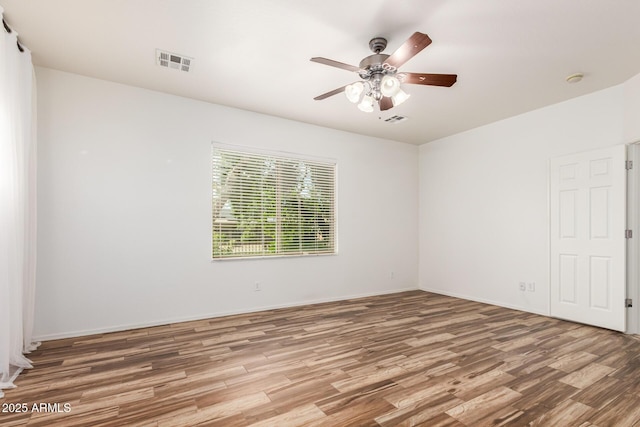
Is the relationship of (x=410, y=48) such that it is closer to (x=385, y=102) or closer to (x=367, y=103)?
(x=367, y=103)

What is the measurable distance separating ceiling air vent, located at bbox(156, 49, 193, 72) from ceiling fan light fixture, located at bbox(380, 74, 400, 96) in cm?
202

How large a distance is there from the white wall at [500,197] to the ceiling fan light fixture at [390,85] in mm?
3185

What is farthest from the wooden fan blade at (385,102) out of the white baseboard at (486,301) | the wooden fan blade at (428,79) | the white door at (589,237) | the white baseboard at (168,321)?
the white baseboard at (486,301)

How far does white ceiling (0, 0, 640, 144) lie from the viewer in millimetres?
2541

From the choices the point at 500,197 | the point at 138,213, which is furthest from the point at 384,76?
the point at 500,197

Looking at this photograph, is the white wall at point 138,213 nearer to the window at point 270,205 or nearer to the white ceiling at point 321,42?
the window at point 270,205

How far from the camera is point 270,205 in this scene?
196 inches

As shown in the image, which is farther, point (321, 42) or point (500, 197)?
Answer: point (500, 197)

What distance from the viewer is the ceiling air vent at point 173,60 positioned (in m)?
3.23

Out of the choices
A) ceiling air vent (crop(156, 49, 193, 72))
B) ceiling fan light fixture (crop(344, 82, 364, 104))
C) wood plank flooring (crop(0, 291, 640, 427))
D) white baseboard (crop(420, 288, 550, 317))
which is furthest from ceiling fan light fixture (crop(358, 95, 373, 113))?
white baseboard (crop(420, 288, 550, 317))

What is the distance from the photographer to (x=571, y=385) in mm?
2520

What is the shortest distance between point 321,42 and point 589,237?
407 cm

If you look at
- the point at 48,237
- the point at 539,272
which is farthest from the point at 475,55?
the point at 48,237

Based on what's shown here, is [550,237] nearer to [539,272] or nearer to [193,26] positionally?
[539,272]
